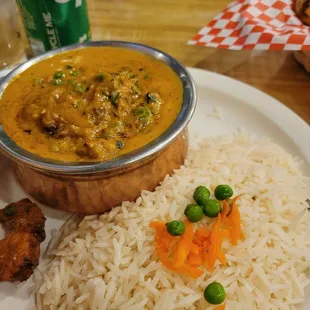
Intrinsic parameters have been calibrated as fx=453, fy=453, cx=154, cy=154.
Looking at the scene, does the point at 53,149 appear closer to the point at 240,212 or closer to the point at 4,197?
the point at 4,197

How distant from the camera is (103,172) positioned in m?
2.40

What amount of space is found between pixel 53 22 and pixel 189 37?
1273mm

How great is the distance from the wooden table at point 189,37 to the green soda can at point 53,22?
61 centimetres

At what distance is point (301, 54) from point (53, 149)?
85.7 inches

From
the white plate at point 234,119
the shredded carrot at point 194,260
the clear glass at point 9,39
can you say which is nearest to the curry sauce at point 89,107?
the white plate at point 234,119

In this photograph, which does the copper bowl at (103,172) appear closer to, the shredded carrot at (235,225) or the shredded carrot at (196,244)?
the shredded carrot at (196,244)

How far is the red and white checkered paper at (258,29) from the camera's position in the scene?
331cm

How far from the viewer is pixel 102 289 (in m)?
2.28

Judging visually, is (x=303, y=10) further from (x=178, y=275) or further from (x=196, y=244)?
(x=178, y=275)

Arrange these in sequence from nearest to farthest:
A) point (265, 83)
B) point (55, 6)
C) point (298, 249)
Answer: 1. point (298, 249)
2. point (55, 6)
3. point (265, 83)

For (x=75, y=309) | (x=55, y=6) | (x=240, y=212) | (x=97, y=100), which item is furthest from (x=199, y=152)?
(x=55, y=6)

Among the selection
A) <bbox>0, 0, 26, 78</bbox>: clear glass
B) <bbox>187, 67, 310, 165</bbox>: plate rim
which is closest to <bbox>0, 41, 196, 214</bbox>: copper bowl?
<bbox>187, 67, 310, 165</bbox>: plate rim

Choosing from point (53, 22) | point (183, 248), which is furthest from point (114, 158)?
point (53, 22)

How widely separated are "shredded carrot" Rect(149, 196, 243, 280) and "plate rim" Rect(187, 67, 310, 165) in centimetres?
84
